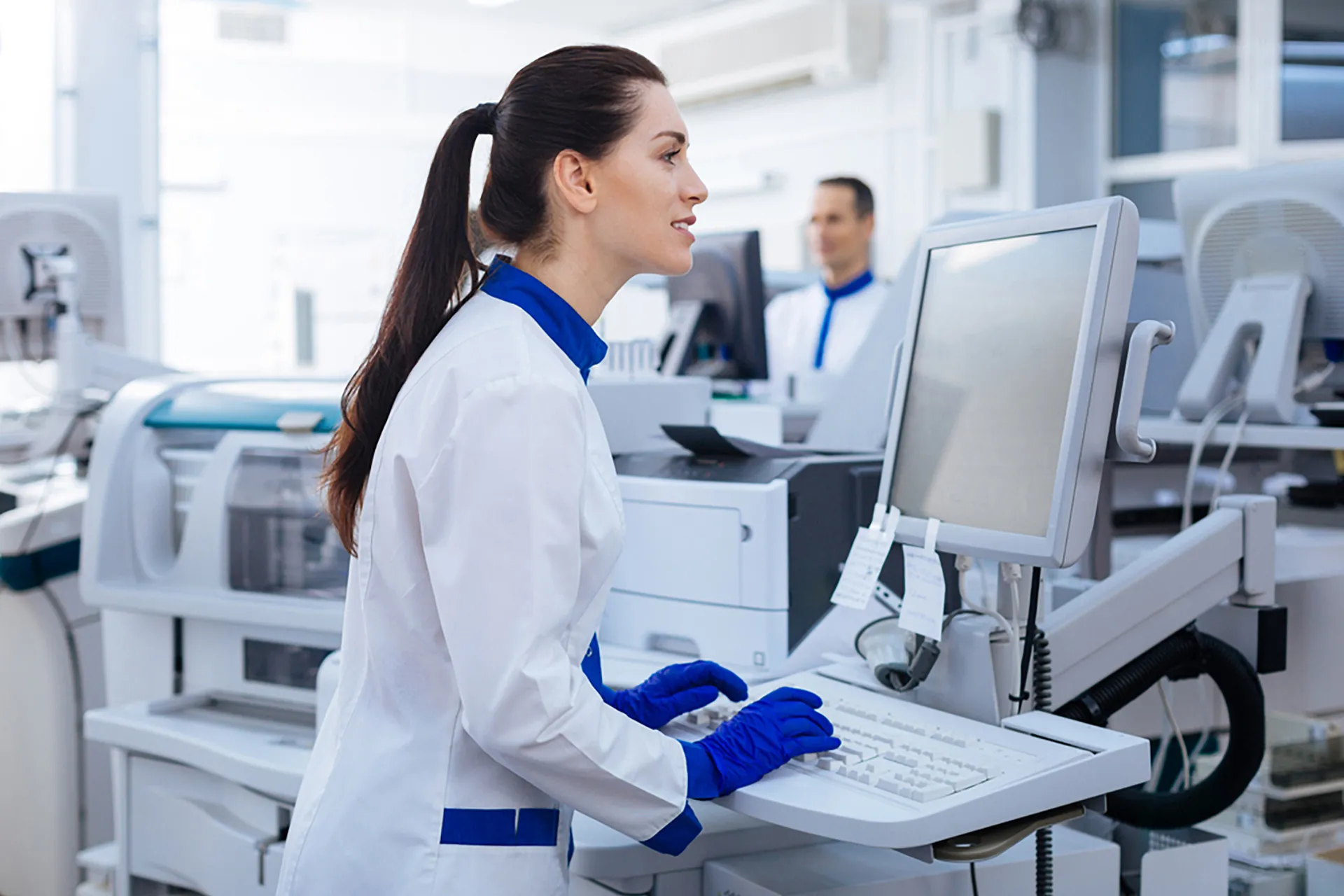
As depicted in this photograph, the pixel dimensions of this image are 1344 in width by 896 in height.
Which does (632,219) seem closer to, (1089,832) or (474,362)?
(474,362)

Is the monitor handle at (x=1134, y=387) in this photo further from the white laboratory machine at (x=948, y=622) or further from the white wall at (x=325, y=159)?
the white wall at (x=325, y=159)

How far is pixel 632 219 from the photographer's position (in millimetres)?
1188

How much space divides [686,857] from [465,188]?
729 millimetres

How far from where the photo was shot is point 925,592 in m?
1.30

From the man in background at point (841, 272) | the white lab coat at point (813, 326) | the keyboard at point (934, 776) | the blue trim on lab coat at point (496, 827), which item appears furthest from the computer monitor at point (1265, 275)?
the man in background at point (841, 272)

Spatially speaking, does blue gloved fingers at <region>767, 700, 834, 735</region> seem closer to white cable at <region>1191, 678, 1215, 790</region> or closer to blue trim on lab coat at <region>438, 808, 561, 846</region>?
blue trim on lab coat at <region>438, 808, 561, 846</region>

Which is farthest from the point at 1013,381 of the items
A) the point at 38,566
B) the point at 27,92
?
the point at 27,92

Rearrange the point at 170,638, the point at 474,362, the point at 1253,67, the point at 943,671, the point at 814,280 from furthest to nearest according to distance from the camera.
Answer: the point at 1253,67 < the point at 814,280 < the point at 170,638 < the point at 943,671 < the point at 474,362

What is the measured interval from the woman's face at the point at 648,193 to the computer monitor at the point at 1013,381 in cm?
32

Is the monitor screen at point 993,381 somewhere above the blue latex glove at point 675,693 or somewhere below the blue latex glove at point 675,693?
above

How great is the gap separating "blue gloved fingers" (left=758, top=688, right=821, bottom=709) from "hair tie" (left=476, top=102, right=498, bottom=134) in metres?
0.60

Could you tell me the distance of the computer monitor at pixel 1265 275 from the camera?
6.66 feet

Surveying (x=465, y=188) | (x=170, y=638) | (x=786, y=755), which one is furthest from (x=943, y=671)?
(x=170, y=638)

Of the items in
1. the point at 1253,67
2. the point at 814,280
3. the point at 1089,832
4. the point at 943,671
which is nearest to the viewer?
the point at 943,671
